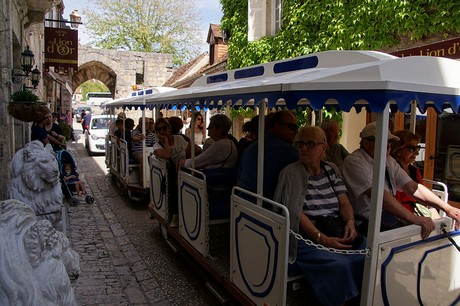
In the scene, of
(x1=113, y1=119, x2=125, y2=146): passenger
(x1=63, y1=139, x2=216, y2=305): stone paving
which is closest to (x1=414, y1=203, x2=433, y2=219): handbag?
(x1=63, y1=139, x2=216, y2=305): stone paving

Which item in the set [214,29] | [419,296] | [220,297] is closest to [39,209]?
[220,297]

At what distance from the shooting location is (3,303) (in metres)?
1.38

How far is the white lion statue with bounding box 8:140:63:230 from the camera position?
3.50 meters

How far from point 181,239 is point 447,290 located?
308 centimetres

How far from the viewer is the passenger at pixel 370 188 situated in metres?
3.23

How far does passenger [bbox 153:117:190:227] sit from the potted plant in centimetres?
185

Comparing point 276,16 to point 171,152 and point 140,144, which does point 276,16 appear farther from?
point 171,152

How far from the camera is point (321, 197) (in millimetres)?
3271

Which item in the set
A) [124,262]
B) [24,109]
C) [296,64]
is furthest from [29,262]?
[24,109]

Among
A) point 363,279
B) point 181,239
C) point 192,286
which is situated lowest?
point 192,286

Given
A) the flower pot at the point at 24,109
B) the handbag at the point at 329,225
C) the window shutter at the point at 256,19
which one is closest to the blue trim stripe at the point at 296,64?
the handbag at the point at 329,225

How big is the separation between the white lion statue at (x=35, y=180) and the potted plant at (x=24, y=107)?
232 cm

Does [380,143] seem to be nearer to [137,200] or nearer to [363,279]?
[363,279]

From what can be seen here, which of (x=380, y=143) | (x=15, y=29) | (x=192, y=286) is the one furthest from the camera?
(x=15, y=29)
